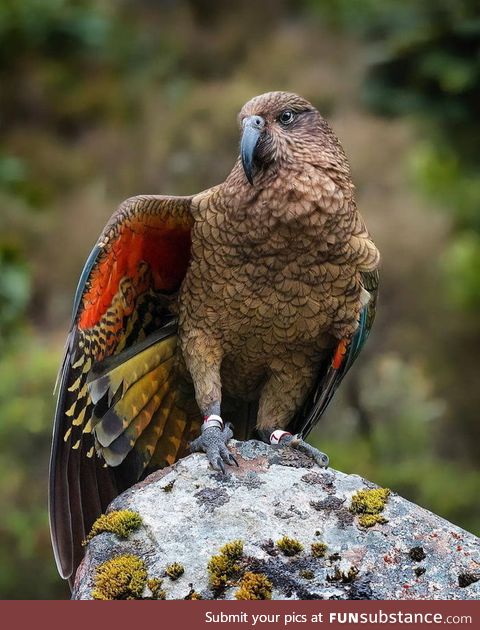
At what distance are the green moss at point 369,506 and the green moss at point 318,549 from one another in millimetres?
229

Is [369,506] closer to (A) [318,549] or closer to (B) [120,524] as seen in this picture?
(A) [318,549]

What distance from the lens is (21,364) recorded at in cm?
1084

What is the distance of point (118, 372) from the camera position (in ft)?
17.1

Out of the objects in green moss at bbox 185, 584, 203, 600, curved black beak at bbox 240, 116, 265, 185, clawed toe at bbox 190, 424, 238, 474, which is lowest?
green moss at bbox 185, 584, 203, 600

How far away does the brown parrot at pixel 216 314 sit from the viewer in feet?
16.0

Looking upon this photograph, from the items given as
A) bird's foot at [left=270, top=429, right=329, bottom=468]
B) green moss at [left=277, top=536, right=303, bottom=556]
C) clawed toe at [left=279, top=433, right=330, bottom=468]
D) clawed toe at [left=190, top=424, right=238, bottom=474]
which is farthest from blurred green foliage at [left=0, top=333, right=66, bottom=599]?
green moss at [left=277, top=536, right=303, bottom=556]

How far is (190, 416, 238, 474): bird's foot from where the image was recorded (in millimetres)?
4410

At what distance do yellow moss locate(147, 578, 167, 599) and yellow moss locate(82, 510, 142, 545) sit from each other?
0.27 meters

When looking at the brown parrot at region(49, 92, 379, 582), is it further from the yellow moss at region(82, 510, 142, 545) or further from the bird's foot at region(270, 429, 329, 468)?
the yellow moss at region(82, 510, 142, 545)

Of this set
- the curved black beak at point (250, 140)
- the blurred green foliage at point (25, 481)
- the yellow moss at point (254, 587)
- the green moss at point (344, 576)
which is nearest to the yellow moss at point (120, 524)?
the yellow moss at point (254, 587)

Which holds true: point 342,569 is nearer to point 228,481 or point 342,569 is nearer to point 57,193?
point 228,481

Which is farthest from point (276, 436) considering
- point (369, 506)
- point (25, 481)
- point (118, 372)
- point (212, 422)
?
point (25, 481)

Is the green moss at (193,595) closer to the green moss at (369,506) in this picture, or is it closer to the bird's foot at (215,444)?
the bird's foot at (215,444)

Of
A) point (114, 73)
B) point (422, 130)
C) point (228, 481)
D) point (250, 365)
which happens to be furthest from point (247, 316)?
point (114, 73)
